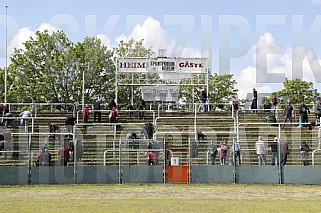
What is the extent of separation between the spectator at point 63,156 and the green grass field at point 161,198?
1.65 metres

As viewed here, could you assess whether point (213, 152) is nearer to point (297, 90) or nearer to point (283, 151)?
point (283, 151)

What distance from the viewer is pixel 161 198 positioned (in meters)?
21.3

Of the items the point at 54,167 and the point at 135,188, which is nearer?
the point at 135,188

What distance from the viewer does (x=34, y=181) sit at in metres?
28.2

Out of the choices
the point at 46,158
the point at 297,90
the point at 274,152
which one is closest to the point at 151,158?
the point at 46,158

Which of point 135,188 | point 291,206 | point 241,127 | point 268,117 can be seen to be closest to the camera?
point 291,206

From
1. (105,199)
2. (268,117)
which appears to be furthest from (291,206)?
(268,117)

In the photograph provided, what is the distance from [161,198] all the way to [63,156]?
27.8ft

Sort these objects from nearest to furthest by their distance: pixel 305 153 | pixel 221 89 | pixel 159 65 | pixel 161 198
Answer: pixel 161 198, pixel 305 153, pixel 159 65, pixel 221 89

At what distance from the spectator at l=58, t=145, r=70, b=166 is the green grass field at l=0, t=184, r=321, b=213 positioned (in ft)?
5.42

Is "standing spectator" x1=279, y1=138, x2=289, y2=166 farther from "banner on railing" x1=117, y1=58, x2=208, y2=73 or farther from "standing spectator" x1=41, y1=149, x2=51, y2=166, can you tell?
"banner on railing" x1=117, y1=58, x2=208, y2=73

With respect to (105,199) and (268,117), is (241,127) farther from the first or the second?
(105,199)

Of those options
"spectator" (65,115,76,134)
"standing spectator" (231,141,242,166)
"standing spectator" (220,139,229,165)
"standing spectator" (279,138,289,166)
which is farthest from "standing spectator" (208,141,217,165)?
"spectator" (65,115,76,134)

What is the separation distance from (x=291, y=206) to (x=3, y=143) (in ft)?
51.6
